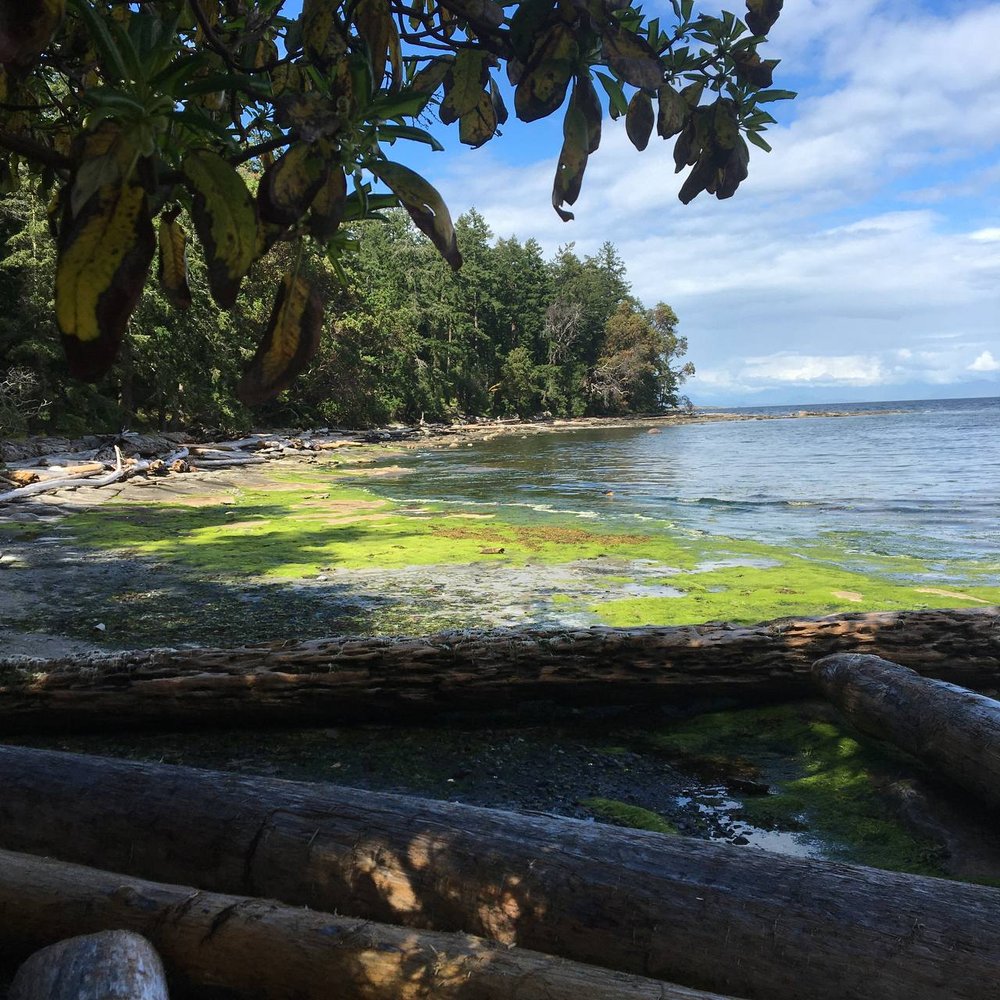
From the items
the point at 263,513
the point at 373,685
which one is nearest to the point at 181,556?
the point at 263,513

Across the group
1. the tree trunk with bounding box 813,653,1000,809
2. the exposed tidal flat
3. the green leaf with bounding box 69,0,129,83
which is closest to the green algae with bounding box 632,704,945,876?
the exposed tidal flat

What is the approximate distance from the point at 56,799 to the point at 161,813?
396 mm

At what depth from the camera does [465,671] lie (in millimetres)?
4246

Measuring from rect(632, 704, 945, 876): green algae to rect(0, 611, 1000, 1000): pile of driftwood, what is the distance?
3.45ft

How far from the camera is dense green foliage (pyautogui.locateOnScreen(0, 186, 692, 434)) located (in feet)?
79.2

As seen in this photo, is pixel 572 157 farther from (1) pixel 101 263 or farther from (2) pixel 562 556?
(2) pixel 562 556

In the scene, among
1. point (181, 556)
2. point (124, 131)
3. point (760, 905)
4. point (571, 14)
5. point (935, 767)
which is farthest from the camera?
point (181, 556)

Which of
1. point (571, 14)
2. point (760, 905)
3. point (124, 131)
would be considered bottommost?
point (760, 905)

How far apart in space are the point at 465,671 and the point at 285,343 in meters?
3.24

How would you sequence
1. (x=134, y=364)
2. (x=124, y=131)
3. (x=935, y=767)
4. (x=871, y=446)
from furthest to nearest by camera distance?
(x=871, y=446)
(x=134, y=364)
(x=935, y=767)
(x=124, y=131)

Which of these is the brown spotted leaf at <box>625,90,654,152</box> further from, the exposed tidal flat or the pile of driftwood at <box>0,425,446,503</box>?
the pile of driftwood at <box>0,425,446,503</box>

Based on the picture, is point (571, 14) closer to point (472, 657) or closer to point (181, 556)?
point (472, 657)

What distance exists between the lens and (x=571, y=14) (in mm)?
1461

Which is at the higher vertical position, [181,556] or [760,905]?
[760,905]
